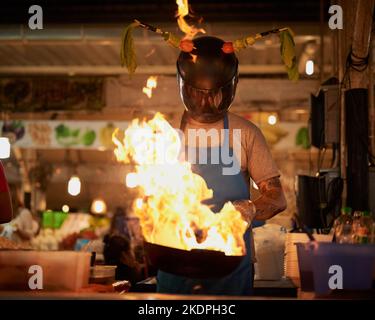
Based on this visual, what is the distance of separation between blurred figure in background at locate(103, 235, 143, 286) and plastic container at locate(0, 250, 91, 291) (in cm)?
346

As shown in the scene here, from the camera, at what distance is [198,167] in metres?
3.07

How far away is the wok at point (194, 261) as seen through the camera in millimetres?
2250

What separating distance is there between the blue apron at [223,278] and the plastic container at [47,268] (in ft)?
1.84

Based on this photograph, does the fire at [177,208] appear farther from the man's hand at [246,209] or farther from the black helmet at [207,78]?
the black helmet at [207,78]

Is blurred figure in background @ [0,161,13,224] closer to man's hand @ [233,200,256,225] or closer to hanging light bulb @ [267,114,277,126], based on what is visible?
man's hand @ [233,200,256,225]

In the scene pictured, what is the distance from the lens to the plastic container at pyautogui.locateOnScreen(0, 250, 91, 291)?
7.70 feet

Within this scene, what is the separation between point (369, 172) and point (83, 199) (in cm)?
1323

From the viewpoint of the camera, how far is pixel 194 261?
7.41ft

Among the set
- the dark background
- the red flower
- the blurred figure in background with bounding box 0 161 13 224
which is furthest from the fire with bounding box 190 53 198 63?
the dark background

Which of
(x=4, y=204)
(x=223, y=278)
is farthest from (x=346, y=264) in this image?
(x=4, y=204)

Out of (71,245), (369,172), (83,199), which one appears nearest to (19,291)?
(369,172)

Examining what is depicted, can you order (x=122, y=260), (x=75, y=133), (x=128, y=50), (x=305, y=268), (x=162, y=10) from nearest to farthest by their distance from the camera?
(x=305, y=268) → (x=128, y=50) → (x=122, y=260) → (x=162, y=10) → (x=75, y=133)

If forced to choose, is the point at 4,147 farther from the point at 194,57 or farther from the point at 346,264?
the point at 346,264

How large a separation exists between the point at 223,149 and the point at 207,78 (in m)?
0.36
